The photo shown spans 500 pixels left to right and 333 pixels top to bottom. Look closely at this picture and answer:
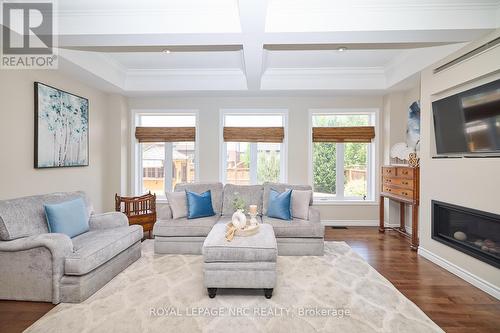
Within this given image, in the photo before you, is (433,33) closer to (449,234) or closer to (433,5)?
(433,5)

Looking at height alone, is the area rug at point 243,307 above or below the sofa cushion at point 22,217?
below

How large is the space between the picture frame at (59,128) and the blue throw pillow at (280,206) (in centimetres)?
325

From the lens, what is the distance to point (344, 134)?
5297 mm

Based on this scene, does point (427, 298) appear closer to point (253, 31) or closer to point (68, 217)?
point (253, 31)

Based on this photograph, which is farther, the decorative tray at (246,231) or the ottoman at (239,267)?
the decorative tray at (246,231)

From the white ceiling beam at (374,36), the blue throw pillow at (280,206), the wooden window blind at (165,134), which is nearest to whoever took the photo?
the white ceiling beam at (374,36)

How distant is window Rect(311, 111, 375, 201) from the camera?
17.8 feet

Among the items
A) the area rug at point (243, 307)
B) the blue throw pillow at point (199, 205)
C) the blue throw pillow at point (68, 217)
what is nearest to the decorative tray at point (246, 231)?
the area rug at point (243, 307)

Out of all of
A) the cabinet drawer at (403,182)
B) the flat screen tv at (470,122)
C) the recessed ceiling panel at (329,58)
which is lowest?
the cabinet drawer at (403,182)

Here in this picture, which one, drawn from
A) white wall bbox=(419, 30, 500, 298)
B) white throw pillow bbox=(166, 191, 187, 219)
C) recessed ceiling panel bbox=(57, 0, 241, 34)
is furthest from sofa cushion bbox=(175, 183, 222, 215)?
white wall bbox=(419, 30, 500, 298)

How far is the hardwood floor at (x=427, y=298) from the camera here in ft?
7.26

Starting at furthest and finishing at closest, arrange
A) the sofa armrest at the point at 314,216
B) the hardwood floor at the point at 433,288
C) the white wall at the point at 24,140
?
the sofa armrest at the point at 314,216 < the white wall at the point at 24,140 < the hardwood floor at the point at 433,288

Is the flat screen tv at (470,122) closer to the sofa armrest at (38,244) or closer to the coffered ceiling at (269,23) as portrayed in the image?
the coffered ceiling at (269,23)

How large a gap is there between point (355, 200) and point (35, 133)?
219 inches
